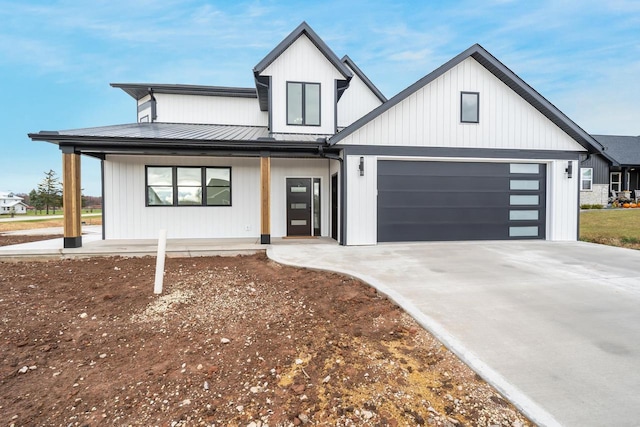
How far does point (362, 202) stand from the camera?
8820mm

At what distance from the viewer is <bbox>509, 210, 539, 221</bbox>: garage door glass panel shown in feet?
31.8

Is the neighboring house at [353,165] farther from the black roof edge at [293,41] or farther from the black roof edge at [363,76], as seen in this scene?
the black roof edge at [363,76]

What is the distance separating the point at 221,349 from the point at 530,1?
1869 cm

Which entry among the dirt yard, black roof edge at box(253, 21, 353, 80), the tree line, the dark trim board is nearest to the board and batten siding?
black roof edge at box(253, 21, 353, 80)

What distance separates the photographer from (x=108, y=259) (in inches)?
294

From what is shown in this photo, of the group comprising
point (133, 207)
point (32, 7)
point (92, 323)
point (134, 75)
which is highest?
point (134, 75)

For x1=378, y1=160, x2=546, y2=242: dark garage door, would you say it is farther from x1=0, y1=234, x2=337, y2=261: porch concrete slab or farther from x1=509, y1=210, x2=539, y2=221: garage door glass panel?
x1=0, y1=234, x2=337, y2=261: porch concrete slab

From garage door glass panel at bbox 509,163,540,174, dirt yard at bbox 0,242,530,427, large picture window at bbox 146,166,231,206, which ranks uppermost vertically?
garage door glass panel at bbox 509,163,540,174

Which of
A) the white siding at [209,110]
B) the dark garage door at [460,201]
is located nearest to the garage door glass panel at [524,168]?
the dark garage door at [460,201]

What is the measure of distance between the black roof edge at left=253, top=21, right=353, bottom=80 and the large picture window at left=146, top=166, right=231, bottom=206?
3.58 metres

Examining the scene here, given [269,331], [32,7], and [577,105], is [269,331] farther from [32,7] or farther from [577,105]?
[577,105]

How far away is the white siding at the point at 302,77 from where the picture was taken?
401 inches

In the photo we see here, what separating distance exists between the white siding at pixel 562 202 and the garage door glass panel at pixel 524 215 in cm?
43

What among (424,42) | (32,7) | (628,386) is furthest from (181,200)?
A: (424,42)
